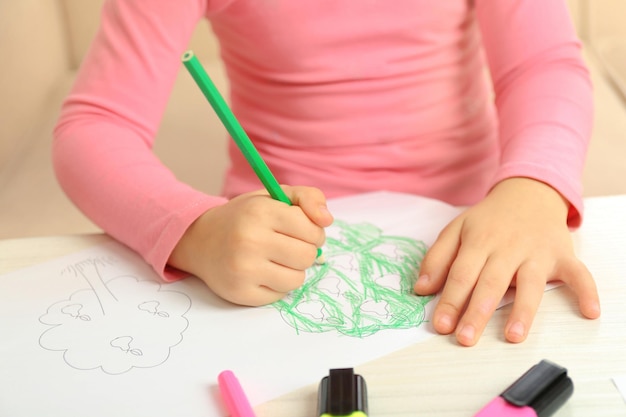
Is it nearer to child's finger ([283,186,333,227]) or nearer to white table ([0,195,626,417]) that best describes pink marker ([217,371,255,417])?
white table ([0,195,626,417])

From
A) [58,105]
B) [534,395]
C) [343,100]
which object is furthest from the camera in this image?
[58,105]

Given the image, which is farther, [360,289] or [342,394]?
[360,289]

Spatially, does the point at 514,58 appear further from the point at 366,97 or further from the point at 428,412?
the point at 428,412

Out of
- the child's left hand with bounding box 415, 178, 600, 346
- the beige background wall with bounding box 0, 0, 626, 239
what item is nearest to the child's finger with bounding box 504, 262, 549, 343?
the child's left hand with bounding box 415, 178, 600, 346

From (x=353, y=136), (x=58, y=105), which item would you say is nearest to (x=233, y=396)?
(x=353, y=136)

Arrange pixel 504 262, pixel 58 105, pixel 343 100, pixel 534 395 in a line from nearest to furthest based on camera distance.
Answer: pixel 534 395 → pixel 504 262 → pixel 343 100 → pixel 58 105

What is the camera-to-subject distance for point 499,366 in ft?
1.22

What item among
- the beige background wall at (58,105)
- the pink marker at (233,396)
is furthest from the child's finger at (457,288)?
the beige background wall at (58,105)

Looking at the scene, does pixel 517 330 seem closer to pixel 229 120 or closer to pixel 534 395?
pixel 534 395

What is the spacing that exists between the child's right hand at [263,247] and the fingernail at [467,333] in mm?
104

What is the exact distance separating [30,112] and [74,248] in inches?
21.7

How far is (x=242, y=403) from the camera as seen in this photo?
0.35 metres

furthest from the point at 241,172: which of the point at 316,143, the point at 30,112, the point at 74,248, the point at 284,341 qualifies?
the point at 30,112

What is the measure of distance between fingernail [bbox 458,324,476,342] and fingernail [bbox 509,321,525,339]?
0.06 ft
